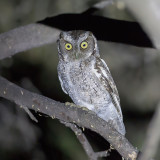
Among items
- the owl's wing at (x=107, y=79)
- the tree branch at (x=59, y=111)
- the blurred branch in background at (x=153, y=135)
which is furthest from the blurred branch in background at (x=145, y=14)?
the owl's wing at (x=107, y=79)

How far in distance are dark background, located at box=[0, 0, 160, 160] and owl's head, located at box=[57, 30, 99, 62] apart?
1.65m

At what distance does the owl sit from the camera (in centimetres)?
320

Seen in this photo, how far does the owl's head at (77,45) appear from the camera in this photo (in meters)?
3.22

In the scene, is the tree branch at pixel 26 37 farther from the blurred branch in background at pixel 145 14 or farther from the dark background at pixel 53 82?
→ the blurred branch in background at pixel 145 14

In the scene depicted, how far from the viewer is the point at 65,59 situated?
10.9 ft

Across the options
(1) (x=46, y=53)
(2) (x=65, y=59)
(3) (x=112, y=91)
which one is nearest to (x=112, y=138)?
(3) (x=112, y=91)

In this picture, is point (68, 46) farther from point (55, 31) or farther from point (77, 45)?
point (55, 31)

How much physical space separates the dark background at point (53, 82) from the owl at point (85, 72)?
1660mm

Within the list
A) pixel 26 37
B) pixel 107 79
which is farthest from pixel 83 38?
pixel 26 37

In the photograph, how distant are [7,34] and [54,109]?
1.47 meters

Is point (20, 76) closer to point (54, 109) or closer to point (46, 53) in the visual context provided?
point (46, 53)

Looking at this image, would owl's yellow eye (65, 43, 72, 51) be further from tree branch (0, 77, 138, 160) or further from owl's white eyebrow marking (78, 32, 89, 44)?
tree branch (0, 77, 138, 160)

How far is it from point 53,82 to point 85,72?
Result: 9.80 feet

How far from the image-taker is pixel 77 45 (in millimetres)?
3264
